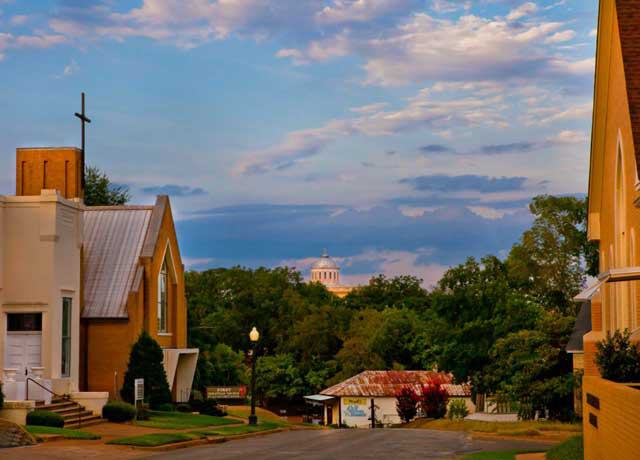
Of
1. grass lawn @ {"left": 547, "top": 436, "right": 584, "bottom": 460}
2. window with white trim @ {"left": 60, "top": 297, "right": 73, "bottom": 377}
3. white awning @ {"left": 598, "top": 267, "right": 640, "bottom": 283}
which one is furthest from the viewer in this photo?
window with white trim @ {"left": 60, "top": 297, "right": 73, "bottom": 377}

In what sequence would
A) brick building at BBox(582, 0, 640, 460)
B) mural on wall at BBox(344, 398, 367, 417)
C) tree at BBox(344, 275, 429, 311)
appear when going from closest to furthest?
brick building at BBox(582, 0, 640, 460) → mural on wall at BBox(344, 398, 367, 417) → tree at BBox(344, 275, 429, 311)

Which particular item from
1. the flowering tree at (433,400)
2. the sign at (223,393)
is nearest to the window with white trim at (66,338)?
the sign at (223,393)

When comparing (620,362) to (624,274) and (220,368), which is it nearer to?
(624,274)

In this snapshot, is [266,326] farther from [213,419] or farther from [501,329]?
[213,419]

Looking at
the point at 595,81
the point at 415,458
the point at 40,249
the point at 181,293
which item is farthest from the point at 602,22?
the point at 181,293

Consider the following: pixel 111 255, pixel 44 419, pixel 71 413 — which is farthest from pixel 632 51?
pixel 111 255

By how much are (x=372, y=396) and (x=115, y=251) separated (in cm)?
3318

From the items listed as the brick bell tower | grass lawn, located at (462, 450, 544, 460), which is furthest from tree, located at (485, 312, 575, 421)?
the brick bell tower

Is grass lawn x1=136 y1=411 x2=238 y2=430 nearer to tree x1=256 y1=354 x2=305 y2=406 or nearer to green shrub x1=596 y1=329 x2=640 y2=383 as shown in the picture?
green shrub x1=596 y1=329 x2=640 y2=383

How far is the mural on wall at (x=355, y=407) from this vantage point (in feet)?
235

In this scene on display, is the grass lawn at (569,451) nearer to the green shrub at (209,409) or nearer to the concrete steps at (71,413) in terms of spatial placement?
the concrete steps at (71,413)

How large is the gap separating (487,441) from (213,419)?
38.7ft

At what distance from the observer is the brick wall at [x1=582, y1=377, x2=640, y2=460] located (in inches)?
A: 497

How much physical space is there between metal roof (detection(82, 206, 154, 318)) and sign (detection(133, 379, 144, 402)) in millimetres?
2683
